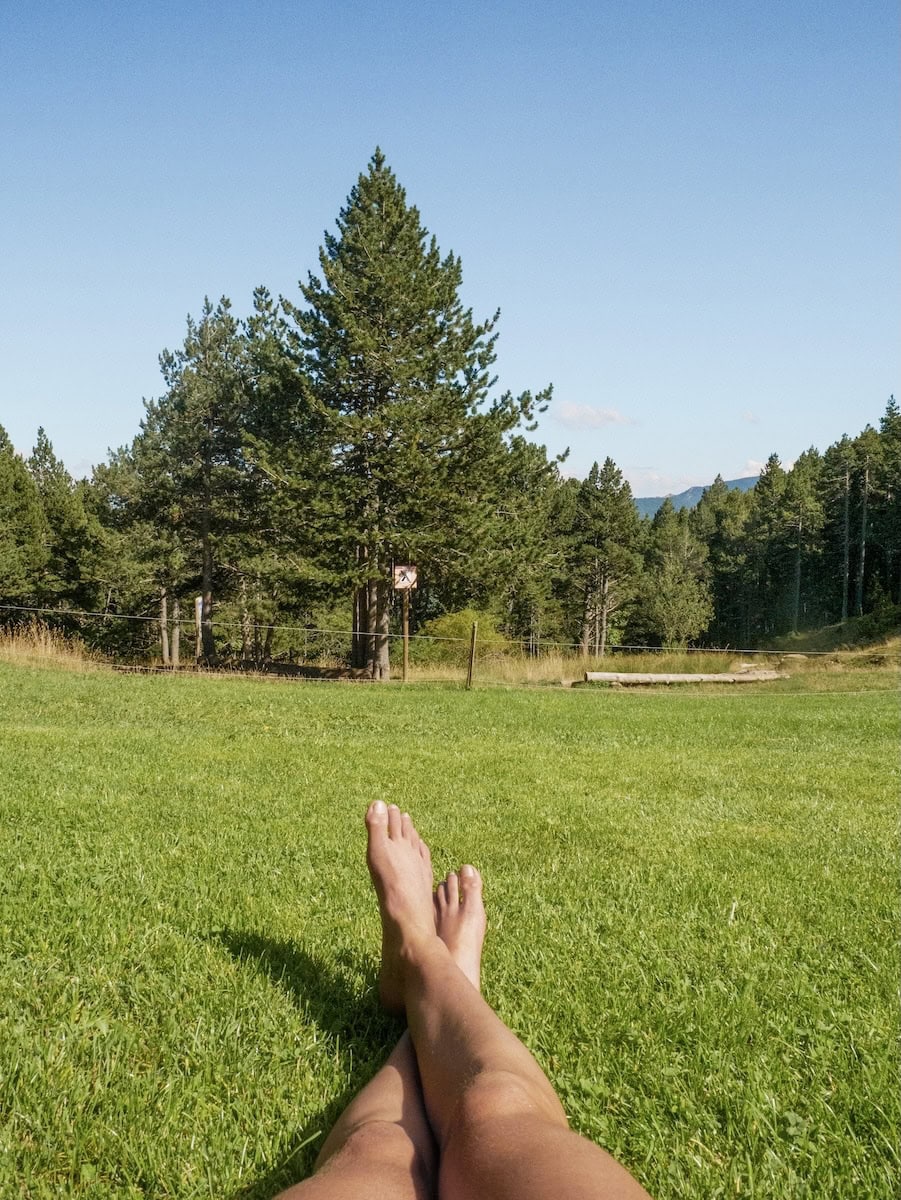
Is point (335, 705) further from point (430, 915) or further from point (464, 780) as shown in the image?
point (430, 915)

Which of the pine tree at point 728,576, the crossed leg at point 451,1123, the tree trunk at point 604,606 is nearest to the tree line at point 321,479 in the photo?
the tree trunk at point 604,606

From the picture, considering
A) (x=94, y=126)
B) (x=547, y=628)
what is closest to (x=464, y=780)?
(x=94, y=126)

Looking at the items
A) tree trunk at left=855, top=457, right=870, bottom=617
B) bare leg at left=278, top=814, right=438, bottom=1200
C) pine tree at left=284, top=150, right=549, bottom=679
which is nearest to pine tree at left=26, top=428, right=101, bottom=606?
pine tree at left=284, top=150, right=549, bottom=679

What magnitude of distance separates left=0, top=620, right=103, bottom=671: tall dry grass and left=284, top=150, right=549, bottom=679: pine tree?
5639 millimetres

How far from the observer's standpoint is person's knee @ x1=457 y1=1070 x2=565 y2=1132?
1117 millimetres

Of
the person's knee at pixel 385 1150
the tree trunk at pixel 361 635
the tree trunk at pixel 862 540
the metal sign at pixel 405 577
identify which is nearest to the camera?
the person's knee at pixel 385 1150

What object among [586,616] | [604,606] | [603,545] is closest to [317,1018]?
[603,545]

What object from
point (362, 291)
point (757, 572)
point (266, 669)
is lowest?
point (266, 669)

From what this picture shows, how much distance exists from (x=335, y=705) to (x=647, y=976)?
732 cm

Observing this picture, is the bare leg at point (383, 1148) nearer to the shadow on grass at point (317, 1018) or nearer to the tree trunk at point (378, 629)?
the shadow on grass at point (317, 1018)

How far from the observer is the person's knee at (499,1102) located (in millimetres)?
1117

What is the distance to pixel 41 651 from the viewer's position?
1398 centimetres

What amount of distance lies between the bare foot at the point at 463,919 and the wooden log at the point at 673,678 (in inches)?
566

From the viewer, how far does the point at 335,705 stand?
356 inches
